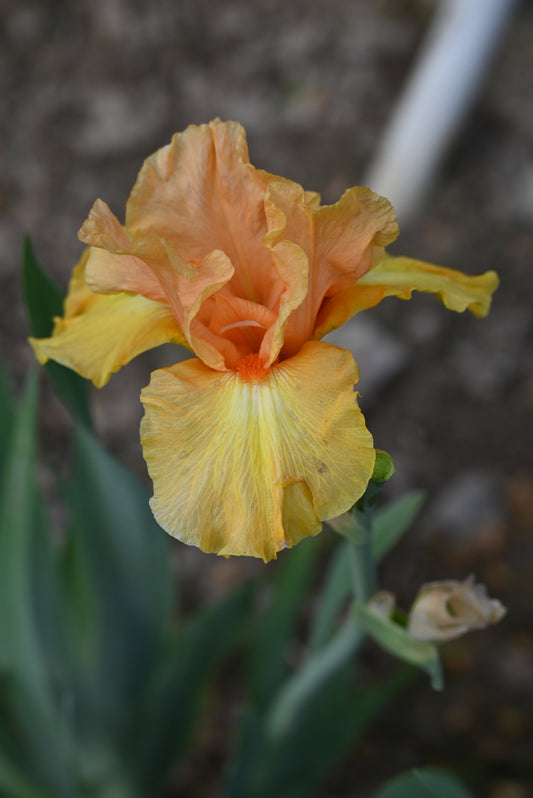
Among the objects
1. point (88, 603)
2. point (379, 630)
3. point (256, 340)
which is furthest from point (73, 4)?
point (379, 630)

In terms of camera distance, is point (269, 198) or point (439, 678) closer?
point (269, 198)

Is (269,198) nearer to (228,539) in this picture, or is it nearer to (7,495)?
(228,539)

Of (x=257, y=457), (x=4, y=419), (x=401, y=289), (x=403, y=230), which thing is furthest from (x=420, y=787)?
(x=403, y=230)

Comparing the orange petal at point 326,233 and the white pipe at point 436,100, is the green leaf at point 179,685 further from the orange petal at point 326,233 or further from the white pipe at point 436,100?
the white pipe at point 436,100

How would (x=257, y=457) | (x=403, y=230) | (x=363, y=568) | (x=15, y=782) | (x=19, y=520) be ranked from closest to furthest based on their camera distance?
(x=257, y=457), (x=363, y=568), (x=19, y=520), (x=15, y=782), (x=403, y=230)

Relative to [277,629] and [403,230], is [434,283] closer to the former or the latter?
[277,629]

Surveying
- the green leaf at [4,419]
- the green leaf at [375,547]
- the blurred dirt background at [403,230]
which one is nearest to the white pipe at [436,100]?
the blurred dirt background at [403,230]

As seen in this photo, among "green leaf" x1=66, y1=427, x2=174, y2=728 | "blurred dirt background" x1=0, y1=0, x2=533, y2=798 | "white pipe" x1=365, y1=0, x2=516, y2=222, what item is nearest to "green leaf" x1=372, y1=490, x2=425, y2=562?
"green leaf" x1=66, y1=427, x2=174, y2=728
